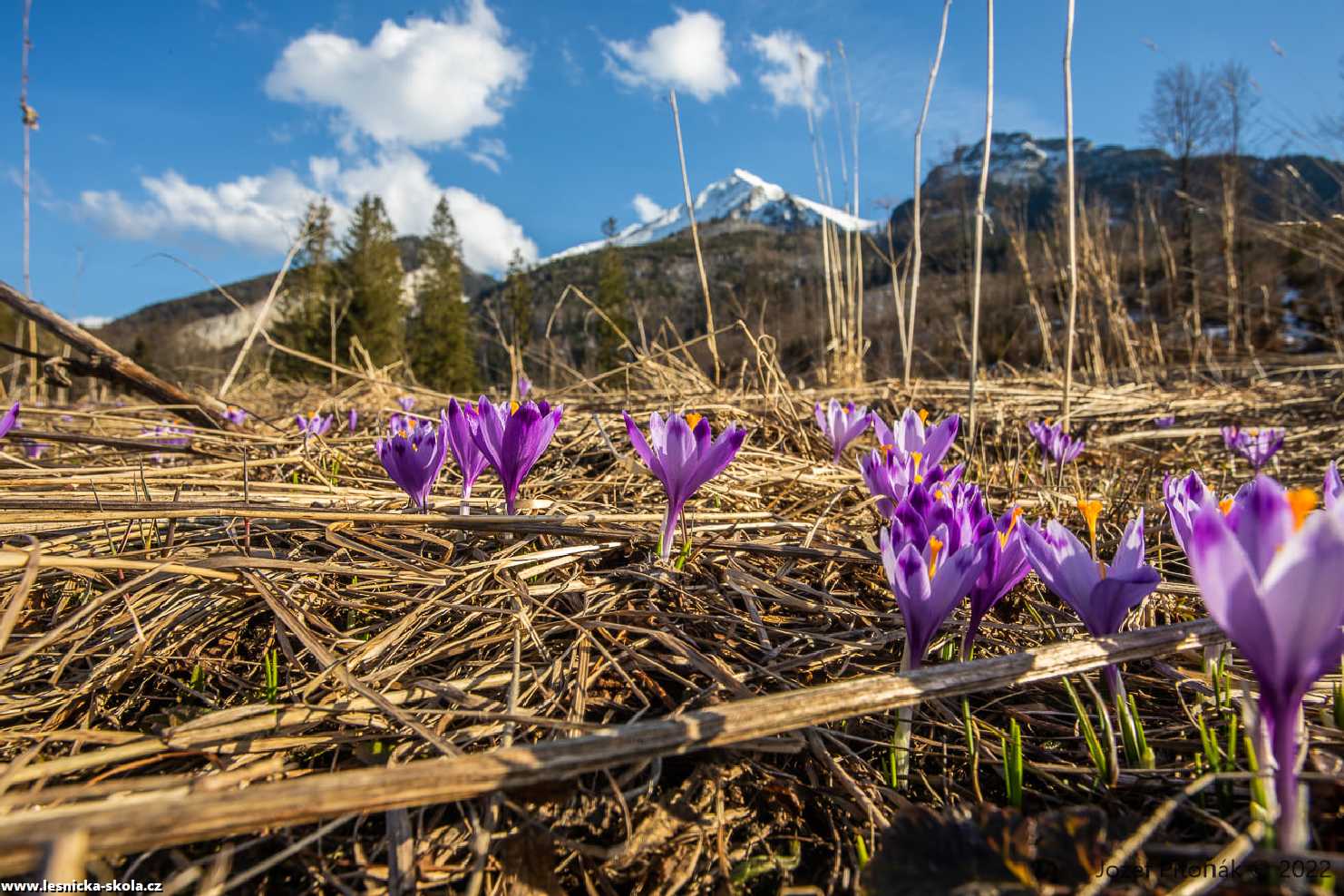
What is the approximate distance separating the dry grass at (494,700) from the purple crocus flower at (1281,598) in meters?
0.15

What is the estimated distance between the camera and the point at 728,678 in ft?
3.07

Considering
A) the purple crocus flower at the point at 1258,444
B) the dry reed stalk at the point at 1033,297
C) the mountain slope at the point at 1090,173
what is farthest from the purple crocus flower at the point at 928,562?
the mountain slope at the point at 1090,173

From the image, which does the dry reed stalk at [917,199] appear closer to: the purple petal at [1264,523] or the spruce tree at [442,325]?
the purple petal at [1264,523]

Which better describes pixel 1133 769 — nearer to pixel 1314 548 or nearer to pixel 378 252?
pixel 1314 548

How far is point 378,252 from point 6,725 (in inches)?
1291

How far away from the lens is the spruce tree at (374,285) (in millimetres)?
28016

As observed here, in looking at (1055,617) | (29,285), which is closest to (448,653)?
(1055,617)

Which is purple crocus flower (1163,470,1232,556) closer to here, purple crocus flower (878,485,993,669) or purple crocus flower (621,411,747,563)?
purple crocus flower (878,485,993,669)

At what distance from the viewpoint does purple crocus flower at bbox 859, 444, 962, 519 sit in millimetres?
1396

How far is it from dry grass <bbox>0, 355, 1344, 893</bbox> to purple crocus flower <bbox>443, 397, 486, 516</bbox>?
0.48 ft

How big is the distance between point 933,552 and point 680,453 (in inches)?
20.5

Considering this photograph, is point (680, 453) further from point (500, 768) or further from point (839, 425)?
point (839, 425)

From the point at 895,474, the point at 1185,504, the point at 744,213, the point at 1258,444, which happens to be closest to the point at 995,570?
the point at 1185,504

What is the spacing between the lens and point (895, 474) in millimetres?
1422
